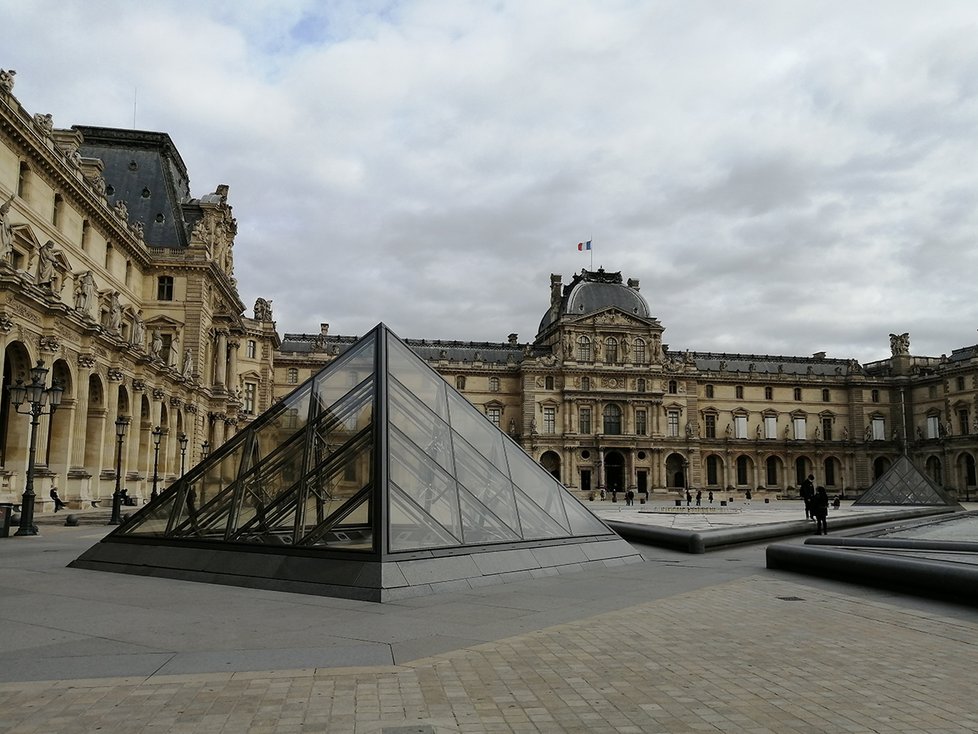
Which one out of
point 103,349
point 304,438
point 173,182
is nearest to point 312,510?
point 304,438

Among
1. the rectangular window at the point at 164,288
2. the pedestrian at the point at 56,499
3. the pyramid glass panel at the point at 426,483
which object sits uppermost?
the rectangular window at the point at 164,288

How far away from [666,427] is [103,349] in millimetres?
56319

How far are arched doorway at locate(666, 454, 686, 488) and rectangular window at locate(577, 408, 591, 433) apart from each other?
8.64m

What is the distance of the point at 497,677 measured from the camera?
524cm

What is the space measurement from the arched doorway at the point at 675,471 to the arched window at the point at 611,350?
10961 millimetres

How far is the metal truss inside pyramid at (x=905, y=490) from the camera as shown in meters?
36.2

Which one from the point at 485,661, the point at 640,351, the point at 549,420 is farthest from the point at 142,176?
the point at 640,351

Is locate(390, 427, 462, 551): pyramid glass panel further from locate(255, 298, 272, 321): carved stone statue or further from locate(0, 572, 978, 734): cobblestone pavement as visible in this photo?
locate(255, 298, 272, 321): carved stone statue

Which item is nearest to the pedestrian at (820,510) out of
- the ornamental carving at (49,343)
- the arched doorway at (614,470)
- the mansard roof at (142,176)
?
the ornamental carving at (49,343)

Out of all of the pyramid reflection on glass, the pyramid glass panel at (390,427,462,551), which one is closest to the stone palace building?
the pyramid reflection on glass

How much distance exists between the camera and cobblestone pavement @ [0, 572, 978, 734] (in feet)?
14.1

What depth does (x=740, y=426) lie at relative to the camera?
254ft

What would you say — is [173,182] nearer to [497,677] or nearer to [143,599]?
[143,599]

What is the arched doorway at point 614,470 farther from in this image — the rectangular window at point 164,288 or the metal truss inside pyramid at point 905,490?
the rectangular window at point 164,288
